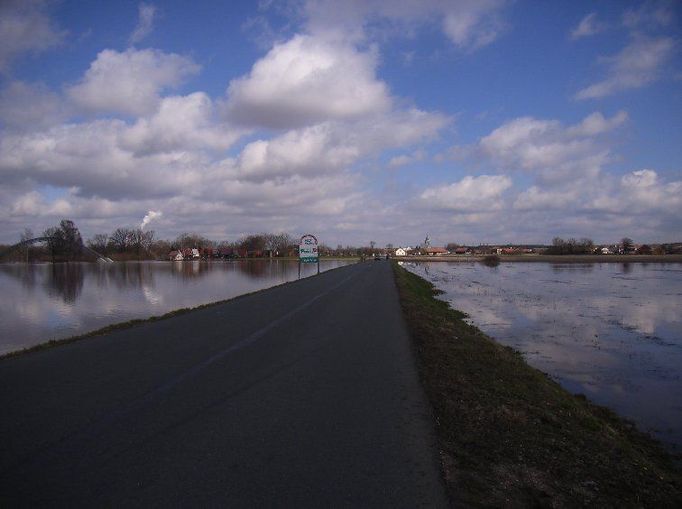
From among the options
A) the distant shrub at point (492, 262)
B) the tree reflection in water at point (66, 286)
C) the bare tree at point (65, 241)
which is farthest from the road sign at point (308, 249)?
the bare tree at point (65, 241)

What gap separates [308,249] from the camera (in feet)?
142

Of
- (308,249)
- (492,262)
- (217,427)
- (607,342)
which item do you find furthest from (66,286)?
(492,262)

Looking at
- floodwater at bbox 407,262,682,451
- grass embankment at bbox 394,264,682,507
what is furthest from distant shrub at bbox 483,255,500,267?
grass embankment at bbox 394,264,682,507

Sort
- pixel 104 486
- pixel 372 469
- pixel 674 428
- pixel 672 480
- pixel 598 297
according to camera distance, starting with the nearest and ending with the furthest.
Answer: pixel 104 486
pixel 372 469
pixel 672 480
pixel 674 428
pixel 598 297

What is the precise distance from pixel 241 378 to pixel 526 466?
13.9ft

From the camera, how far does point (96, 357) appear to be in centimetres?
887

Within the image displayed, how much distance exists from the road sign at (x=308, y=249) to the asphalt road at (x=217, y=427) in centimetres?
3285

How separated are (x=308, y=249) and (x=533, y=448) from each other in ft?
127

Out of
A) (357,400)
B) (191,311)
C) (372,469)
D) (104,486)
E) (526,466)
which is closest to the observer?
(104,486)

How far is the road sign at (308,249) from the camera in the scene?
1687 inches

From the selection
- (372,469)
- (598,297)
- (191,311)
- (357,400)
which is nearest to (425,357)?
(357,400)

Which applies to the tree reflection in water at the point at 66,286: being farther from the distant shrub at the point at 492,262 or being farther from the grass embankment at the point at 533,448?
the distant shrub at the point at 492,262

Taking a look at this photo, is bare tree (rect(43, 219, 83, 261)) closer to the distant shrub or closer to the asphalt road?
the distant shrub

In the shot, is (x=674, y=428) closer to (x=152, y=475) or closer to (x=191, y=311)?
(x=152, y=475)
